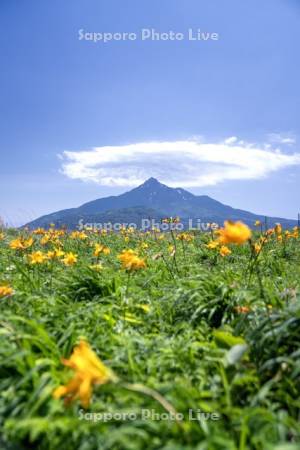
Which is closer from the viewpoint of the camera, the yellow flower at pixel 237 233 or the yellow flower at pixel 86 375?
the yellow flower at pixel 86 375

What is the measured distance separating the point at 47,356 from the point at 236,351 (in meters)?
1.20

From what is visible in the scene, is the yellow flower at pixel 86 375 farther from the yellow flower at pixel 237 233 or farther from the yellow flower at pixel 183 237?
the yellow flower at pixel 183 237

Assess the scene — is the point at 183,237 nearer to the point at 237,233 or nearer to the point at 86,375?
the point at 237,233

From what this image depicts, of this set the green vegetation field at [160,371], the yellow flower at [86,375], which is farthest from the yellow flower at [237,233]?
the yellow flower at [86,375]

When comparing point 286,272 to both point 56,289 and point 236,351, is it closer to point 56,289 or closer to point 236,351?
point 56,289

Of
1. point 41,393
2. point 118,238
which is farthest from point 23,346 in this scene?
point 118,238

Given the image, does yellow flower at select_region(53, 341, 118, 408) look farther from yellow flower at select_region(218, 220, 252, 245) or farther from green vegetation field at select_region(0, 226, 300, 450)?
yellow flower at select_region(218, 220, 252, 245)

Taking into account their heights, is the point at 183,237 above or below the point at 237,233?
below

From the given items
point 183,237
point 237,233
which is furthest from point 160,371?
point 183,237

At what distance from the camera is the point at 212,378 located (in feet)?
8.55

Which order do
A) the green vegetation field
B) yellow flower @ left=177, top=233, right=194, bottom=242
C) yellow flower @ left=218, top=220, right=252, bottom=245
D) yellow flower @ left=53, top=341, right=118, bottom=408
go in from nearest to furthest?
yellow flower @ left=53, top=341, right=118, bottom=408
the green vegetation field
yellow flower @ left=218, top=220, right=252, bottom=245
yellow flower @ left=177, top=233, right=194, bottom=242

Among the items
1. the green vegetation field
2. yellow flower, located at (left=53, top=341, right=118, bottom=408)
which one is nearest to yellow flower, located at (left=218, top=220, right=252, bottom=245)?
the green vegetation field

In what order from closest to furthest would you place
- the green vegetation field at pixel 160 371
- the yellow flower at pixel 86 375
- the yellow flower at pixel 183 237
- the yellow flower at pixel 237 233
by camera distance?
the yellow flower at pixel 86 375, the green vegetation field at pixel 160 371, the yellow flower at pixel 237 233, the yellow flower at pixel 183 237

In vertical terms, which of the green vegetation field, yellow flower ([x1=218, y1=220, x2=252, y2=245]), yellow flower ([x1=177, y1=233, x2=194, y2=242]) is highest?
yellow flower ([x1=218, y1=220, x2=252, y2=245])
